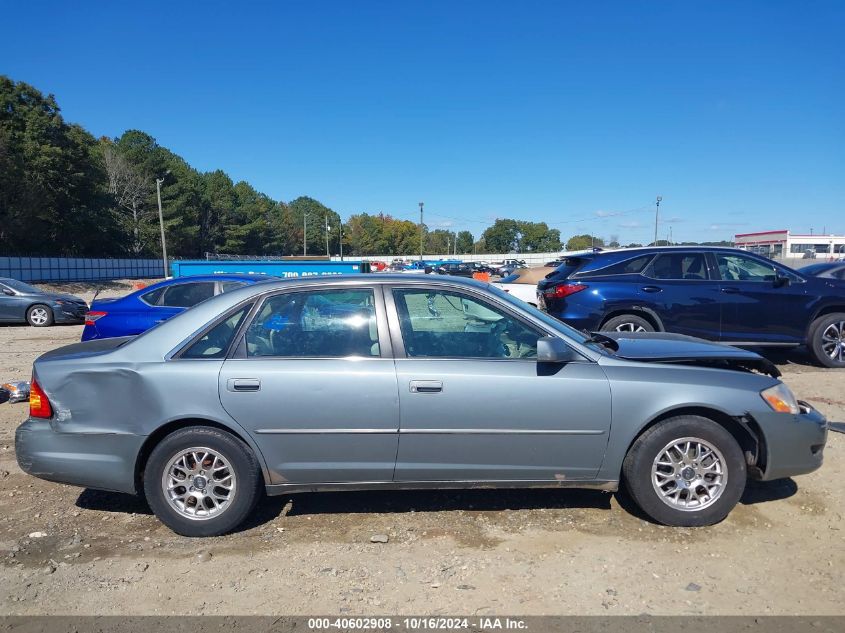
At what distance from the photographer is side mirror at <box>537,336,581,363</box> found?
343 cm

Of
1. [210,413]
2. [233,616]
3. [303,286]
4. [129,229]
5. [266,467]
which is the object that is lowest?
[233,616]

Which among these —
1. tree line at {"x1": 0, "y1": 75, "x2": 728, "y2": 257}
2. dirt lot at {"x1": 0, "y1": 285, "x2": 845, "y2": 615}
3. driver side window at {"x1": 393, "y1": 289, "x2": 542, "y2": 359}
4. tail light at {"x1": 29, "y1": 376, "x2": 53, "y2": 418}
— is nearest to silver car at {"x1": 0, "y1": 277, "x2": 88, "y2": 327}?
dirt lot at {"x1": 0, "y1": 285, "x2": 845, "y2": 615}

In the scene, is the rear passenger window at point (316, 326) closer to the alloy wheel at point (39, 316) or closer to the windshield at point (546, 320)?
the windshield at point (546, 320)

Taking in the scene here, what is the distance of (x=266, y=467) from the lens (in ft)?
11.5

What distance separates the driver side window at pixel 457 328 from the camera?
3648mm

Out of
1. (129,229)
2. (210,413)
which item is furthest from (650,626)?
(129,229)

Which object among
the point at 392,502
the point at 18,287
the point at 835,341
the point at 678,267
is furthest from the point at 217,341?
the point at 18,287

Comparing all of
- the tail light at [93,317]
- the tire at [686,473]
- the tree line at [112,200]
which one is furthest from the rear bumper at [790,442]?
the tree line at [112,200]

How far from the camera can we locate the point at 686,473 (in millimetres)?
3557

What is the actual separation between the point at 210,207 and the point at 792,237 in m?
74.5

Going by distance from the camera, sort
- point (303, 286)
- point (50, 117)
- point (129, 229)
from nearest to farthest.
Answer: point (303, 286), point (50, 117), point (129, 229)

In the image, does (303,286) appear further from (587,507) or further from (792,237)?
(792,237)

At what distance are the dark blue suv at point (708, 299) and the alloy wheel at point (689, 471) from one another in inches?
163

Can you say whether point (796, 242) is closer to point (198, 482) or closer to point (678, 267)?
point (678, 267)
